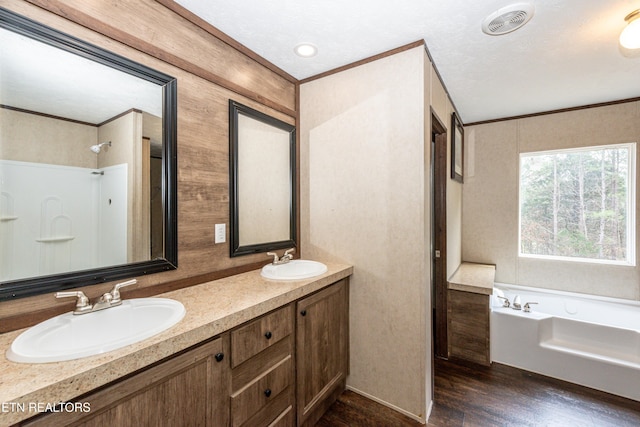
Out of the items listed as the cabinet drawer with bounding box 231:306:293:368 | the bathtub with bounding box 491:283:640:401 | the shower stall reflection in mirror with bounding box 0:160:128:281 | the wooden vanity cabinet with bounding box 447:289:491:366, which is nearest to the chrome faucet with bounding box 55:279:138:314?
the shower stall reflection in mirror with bounding box 0:160:128:281

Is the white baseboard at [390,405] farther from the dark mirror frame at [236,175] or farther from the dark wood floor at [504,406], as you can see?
the dark mirror frame at [236,175]

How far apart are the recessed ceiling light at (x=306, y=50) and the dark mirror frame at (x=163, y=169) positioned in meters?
0.85

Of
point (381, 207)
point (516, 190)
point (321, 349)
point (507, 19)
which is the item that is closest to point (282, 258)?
point (321, 349)

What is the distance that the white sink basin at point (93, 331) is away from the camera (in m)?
0.80

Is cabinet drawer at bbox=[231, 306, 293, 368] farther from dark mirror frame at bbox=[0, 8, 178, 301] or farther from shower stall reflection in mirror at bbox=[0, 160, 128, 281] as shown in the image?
shower stall reflection in mirror at bbox=[0, 160, 128, 281]

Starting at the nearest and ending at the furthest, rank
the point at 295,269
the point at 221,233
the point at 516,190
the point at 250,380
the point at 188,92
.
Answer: the point at 250,380, the point at 188,92, the point at 221,233, the point at 295,269, the point at 516,190

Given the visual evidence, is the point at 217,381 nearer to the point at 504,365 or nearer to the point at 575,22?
the point at 504,365

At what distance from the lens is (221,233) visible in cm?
170

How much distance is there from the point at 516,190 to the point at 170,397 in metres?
3.77

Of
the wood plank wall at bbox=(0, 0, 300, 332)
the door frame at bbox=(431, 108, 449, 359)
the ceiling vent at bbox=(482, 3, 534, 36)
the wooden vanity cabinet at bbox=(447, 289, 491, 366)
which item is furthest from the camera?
the door frame at bbox=(431, 108, 449, 359)

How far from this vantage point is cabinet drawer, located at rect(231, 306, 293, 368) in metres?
1.19

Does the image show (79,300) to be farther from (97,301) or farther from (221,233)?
(221,233)

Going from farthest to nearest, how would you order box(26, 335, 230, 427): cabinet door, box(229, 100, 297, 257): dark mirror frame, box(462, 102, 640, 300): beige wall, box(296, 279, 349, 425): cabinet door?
box(462, 102, 640, 300): beige wall, box(229, 100, 297, 257): dark mirror frame, box(296, 279, 349, 425): cabinet door, box(26, 335, 230, 427): cabinet door

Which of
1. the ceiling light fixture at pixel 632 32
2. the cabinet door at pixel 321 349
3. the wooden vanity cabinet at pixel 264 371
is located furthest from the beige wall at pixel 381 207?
the ceiling light fixture at pixel 632 32
